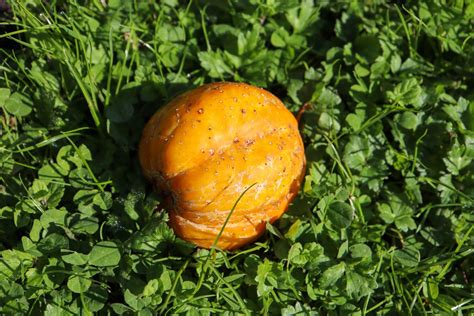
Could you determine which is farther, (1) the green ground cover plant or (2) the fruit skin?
(1) the green ground cover plant

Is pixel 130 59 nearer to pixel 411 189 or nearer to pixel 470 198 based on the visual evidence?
pixel 411 189

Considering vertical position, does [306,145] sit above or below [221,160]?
below

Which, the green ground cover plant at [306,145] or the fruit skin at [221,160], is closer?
the fruit skin at [221,160]

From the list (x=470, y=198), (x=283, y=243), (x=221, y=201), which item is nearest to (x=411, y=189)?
(x=470, y=198)

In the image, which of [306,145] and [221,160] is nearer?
[221,160]
